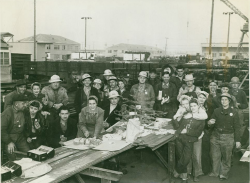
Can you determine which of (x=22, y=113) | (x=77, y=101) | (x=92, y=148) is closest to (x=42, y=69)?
(x=77, y=101)

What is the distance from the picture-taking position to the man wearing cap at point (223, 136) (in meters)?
4.12

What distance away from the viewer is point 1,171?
2.50 m

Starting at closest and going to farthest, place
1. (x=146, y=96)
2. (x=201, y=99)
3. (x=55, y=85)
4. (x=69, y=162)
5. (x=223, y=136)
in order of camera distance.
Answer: (x=69, y=162) → (x=223, y=136) → (x=201, y=99) → (x=55, y=85) → (x=146, y=96)

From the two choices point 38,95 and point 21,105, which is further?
point 38,95

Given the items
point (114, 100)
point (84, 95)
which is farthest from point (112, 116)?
point (84, 95)

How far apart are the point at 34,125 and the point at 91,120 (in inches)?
33.6

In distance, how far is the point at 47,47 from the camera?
26812mm

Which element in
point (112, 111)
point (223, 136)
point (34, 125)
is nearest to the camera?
point (34, 125)

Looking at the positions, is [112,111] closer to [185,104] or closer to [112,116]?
[112,116]

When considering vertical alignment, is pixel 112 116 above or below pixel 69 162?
above

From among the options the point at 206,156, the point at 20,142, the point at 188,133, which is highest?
the point at 188,133

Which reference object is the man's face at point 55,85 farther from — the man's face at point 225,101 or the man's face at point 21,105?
the man's face at point 225,101

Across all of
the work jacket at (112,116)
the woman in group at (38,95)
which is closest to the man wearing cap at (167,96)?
the work jacket at (112,116)

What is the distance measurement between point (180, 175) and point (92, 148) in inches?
60.2
